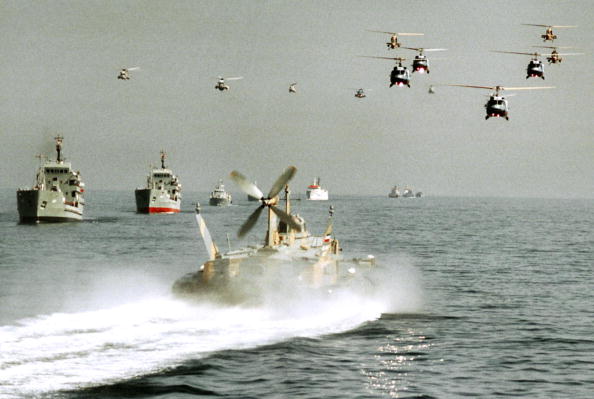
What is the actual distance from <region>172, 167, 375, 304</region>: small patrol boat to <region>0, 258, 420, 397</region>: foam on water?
65 centimetres

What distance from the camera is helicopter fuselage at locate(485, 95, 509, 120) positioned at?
4088cm

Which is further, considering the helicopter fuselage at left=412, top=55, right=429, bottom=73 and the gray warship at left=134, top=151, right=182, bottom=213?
the gray warship at left=134, top=151, right=182, bottom=213

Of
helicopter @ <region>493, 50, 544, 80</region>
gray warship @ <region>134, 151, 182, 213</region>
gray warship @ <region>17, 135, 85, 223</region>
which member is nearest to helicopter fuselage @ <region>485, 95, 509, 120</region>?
helicopter @ <region>493, 50, 544, 80</region>

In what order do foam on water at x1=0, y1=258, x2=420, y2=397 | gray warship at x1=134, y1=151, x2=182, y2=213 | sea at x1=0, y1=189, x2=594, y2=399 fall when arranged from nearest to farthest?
foam on water at x1=0, y1=258, x2=420, y2=397 → sea at x1=0, y1=189, x2=594, y2=399 → gray warship at x1=134, y1=151, x2=182, y2=213

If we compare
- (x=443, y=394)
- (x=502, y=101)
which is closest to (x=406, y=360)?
(x=443, y=394)

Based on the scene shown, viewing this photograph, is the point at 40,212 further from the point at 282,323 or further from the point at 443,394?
the point at 443,394

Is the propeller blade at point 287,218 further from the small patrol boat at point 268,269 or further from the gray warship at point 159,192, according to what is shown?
the gray warship at point 159,192

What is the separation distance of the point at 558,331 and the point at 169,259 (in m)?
44.9

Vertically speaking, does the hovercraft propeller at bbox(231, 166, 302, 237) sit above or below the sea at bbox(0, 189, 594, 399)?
above

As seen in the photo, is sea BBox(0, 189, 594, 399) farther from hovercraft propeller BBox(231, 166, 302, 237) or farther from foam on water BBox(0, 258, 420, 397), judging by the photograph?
hovercraft propeller BBox(231, 166, 302, 237)

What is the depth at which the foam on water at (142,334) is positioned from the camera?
23.1 m

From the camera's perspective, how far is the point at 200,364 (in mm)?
26250

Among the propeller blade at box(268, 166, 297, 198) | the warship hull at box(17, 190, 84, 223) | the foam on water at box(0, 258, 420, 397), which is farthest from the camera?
the warship hull at box(17, 190, 84, 223)

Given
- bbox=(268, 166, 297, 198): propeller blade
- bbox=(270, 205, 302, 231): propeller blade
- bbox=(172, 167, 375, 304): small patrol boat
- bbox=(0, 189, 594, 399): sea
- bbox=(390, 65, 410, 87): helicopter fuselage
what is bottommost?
bbox=(0, 189, 594, 399): sea
